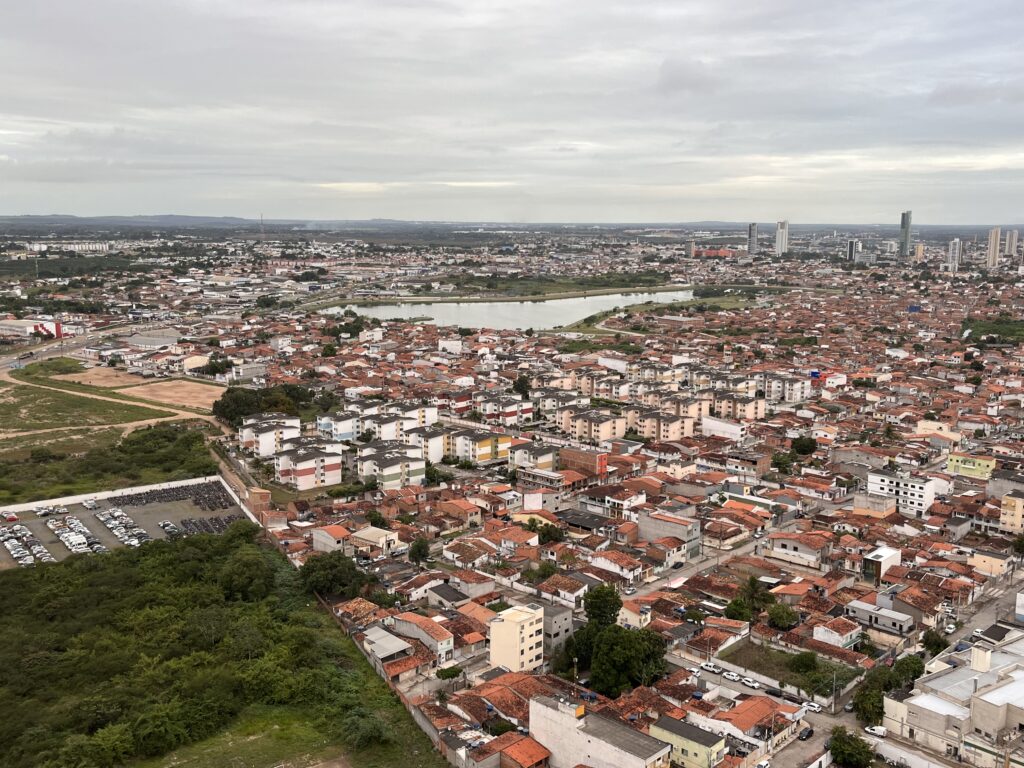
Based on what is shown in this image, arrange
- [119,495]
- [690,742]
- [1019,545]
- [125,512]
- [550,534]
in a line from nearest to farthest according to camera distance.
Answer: [690,742], [1019,545], [550,534], [125,512], [119,495]

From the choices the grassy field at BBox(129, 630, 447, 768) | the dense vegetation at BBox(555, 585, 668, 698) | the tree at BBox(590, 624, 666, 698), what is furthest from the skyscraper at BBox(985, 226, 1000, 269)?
the grassy field at BBox(129, 630, 447, 768)

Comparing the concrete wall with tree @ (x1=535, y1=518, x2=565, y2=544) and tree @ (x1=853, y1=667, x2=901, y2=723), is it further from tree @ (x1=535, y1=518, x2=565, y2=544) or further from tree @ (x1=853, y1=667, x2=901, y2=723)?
tree @ (x1=853, y1=667, x2=901, y2=723)

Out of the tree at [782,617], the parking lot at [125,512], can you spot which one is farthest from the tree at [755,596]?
the parking lot at [125,512]

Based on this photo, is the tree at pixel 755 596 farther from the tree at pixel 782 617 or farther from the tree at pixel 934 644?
the tree at pixel 934 644

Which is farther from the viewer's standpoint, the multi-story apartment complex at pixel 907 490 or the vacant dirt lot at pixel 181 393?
the vacant dirt lot at pixel 181 393

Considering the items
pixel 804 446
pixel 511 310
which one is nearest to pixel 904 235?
pixel 511 310

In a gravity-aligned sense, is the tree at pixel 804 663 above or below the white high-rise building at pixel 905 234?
below

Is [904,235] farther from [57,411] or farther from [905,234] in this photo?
[57,411]
